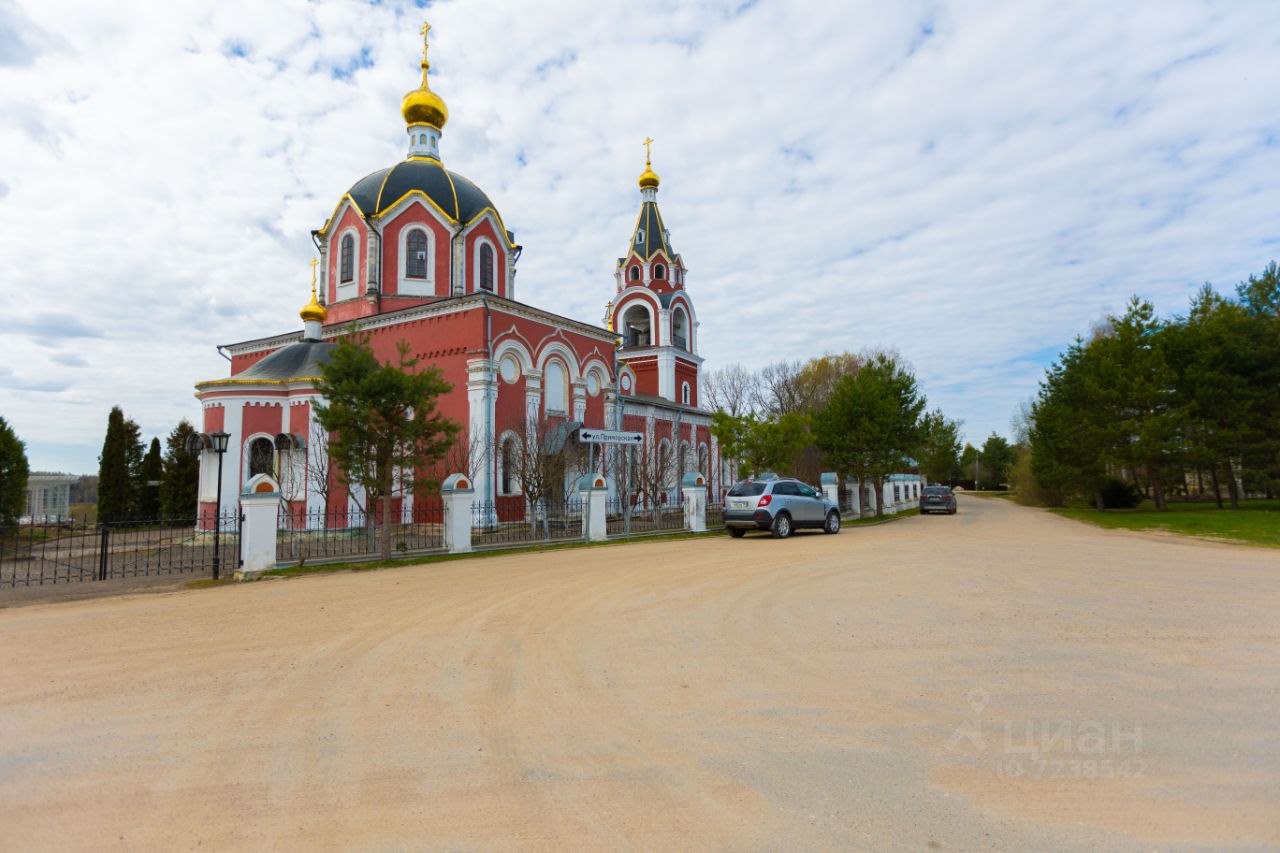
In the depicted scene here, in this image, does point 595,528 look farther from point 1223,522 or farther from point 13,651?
point 1223,522

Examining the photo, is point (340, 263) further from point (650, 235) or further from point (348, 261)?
point (650, 235)

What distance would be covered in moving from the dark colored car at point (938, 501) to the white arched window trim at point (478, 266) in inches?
884

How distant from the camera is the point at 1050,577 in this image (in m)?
9.80

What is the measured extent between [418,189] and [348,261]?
12.8ft

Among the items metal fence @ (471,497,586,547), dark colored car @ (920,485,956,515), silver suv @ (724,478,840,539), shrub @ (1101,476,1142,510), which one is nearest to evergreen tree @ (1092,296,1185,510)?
shrub @ (1101,476,1142,510)

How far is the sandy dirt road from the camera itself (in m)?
3.07

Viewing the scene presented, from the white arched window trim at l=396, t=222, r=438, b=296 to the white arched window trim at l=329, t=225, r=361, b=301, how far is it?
1.70m

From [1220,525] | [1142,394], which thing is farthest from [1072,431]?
[1220,525]

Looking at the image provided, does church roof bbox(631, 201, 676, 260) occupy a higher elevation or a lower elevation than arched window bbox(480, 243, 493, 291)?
higher

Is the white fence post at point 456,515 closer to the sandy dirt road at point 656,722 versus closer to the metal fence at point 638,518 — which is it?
the metal fence at point 638,518

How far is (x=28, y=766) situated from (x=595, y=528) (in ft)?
45.8

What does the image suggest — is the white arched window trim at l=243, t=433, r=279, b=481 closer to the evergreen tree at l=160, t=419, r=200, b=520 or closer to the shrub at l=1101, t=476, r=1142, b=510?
the evergreen tree at l=160, t=419, r=200, b=520

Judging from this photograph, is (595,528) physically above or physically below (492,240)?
below

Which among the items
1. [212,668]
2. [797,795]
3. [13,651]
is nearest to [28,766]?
[212,668]
